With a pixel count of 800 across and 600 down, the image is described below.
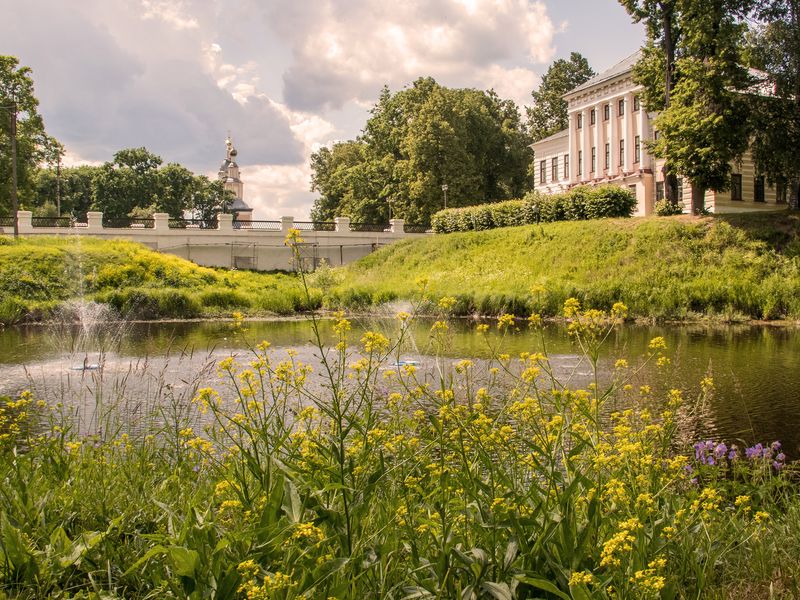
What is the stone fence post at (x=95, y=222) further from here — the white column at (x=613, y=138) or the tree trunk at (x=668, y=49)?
the white column at (x=613, y=138)

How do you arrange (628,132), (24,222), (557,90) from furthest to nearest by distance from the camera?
1. (557,90)
2. (628,132)
3. (24,222)

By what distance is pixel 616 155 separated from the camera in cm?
5547

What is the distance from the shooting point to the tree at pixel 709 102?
104ft

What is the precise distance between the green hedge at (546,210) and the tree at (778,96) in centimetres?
842

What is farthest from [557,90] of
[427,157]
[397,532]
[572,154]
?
[397,532]

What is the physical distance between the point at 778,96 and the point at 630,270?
33.9 feet

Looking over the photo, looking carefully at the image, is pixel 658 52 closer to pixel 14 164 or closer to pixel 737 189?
pixel 737 189

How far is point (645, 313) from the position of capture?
87.6 feet

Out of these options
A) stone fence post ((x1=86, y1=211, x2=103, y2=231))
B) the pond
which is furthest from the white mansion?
stone fence post ((x1=86, y1=211, x2=103, y2=231))

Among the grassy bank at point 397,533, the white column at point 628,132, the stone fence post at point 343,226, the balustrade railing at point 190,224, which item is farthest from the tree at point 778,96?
the balustrade railing at point 190,224

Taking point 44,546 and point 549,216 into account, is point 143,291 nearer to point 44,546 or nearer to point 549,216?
point 549,216

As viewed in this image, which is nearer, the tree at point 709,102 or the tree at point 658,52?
the tree at point 709,102

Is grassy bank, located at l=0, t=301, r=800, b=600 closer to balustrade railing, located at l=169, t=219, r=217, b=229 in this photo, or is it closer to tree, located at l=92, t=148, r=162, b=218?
balustrade railing, located at l=169, t=219, r=217, b=229

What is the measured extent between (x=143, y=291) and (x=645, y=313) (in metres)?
20.4
